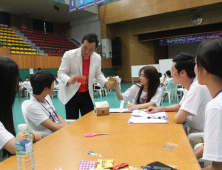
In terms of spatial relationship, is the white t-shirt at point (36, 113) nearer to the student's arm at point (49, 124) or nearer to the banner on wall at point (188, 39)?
the student's arm at point (49, 124)

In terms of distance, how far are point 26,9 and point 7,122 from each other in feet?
46.4

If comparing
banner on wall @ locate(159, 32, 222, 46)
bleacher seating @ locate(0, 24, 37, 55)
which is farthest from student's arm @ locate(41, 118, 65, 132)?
banner on wall @ locate(159, 32, 222, 46)

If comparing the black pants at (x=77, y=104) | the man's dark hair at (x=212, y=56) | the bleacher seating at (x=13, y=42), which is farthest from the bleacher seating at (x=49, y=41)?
the man's dark hair at (x=212, y=56)

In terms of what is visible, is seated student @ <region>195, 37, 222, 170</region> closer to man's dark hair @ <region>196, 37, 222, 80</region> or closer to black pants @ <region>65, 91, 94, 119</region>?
man's dark hair @ <region>196, 37, 222, 80</region>

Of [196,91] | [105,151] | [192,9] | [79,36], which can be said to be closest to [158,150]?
[105,151]

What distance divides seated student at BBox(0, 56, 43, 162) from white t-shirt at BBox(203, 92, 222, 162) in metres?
0.95

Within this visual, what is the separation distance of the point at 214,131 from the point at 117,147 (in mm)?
509

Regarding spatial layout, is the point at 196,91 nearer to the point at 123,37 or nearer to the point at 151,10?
the point at 151,10

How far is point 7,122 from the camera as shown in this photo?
1.19 m

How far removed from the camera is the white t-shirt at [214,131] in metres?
0.81

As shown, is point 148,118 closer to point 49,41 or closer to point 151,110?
point 151,110

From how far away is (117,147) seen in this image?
3.56 feet

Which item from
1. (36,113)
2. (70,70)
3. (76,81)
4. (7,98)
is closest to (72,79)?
(76,81)

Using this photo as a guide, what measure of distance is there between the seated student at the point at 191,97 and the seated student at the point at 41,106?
97 centimetres
